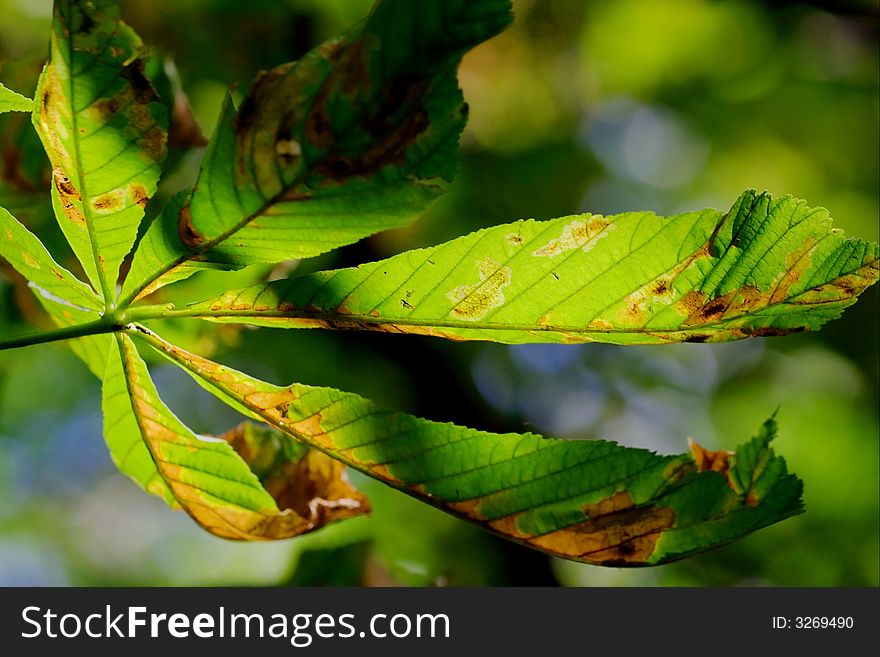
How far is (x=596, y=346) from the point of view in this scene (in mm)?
2426

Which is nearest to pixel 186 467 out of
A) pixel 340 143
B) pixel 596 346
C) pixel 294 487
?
pixel 294 487

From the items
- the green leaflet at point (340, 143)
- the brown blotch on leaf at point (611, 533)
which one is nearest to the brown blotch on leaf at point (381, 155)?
the green leaflet at point (340, 143)

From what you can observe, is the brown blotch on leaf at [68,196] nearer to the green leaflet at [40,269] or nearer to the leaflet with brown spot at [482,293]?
the green leaflet at [40,269]

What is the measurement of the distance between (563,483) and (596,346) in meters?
1.84

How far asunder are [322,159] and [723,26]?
91.4 inches

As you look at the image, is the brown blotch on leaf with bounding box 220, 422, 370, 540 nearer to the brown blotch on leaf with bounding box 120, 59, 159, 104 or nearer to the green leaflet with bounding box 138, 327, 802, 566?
the green leaflet with bounding box 138, 327, 802, 566

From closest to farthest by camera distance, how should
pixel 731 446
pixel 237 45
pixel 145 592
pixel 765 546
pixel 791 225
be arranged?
pixel 791 225, pixel 145 592, pixel 237 45, pixel 765 546, pixel 731 446

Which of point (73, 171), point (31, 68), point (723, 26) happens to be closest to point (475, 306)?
point (73, 171)

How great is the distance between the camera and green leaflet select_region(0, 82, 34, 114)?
60 centimetres

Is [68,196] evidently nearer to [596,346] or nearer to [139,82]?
[139,82]

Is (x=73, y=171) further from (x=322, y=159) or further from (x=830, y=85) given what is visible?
(x=830, y=85)

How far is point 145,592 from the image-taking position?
149 cm

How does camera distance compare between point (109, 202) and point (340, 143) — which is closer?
point (340, 143)

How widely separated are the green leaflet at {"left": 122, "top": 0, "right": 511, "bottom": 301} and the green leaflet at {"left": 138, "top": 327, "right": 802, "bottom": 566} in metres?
0.17
